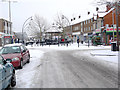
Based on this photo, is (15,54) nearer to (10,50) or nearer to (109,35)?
(10,50)

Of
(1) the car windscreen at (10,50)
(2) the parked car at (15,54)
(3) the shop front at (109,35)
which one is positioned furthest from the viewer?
(3) the shop front at (109,35)

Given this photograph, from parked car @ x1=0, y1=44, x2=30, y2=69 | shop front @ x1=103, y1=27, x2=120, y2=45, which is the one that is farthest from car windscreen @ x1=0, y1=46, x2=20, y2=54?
shop front @ x1=103, y1=27, x2=120, y2=45

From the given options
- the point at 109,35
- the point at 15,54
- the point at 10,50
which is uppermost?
the point at 109,35

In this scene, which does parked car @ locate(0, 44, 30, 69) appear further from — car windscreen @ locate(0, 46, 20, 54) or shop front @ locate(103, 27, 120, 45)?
shop front @ locate(103, 27, 120, 45)

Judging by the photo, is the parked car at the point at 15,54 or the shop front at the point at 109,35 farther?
the shop front at the point at 109,35

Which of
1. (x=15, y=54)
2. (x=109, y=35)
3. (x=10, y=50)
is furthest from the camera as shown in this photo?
(x=109, y=35)

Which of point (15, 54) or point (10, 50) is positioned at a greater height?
point (10, 50)

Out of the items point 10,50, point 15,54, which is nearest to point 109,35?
point 10,50

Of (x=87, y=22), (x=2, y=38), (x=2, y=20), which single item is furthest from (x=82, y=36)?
(x=2, y=38)

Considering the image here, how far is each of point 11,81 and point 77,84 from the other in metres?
2.39

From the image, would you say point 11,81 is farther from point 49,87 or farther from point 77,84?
point 77,84

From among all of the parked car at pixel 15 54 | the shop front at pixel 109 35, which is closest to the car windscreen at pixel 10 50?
the parked car at pixel 15 54

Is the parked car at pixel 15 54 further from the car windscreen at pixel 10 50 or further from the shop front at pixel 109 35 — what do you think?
the shop front at pixel 109 35

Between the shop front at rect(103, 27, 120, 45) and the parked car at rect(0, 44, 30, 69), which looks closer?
the parked car at rect(0, 44, 30, 69)
